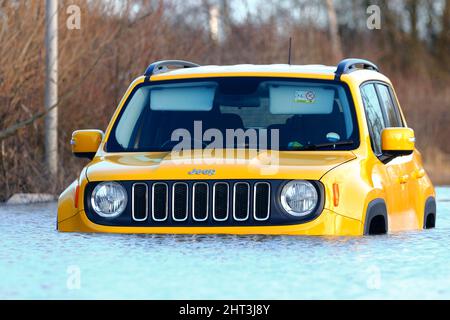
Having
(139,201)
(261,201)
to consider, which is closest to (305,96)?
(261,201)

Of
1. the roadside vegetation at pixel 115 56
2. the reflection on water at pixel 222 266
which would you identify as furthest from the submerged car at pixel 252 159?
the roadside vegetation at pixel 115 56

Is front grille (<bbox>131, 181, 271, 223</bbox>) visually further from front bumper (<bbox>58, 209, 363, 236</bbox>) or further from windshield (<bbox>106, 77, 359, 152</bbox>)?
windshield (<bbox>106, 77, 359, 152</bbox>)

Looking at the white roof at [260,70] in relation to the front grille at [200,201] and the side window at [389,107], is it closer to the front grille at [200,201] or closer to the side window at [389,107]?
the side window at [389,107]

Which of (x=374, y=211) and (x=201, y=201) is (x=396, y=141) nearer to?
(x=374, y=211)

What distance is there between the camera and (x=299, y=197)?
29.5ft

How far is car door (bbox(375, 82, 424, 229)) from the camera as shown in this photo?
10359 mm

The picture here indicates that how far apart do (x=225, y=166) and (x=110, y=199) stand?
31.7 inches

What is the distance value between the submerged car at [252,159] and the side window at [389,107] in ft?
0.09

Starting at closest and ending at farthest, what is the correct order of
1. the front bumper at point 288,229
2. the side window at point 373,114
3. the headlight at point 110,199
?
1. the front bumper at point 288,229
2. the headlight at point 110,199
3. the side window at point 373,114

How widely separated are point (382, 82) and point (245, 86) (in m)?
1.64

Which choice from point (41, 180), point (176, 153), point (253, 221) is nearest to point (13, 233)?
point (176, 153)

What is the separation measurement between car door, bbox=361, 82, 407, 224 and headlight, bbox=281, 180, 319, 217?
2.44ft

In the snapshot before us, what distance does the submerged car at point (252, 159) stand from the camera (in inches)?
354
